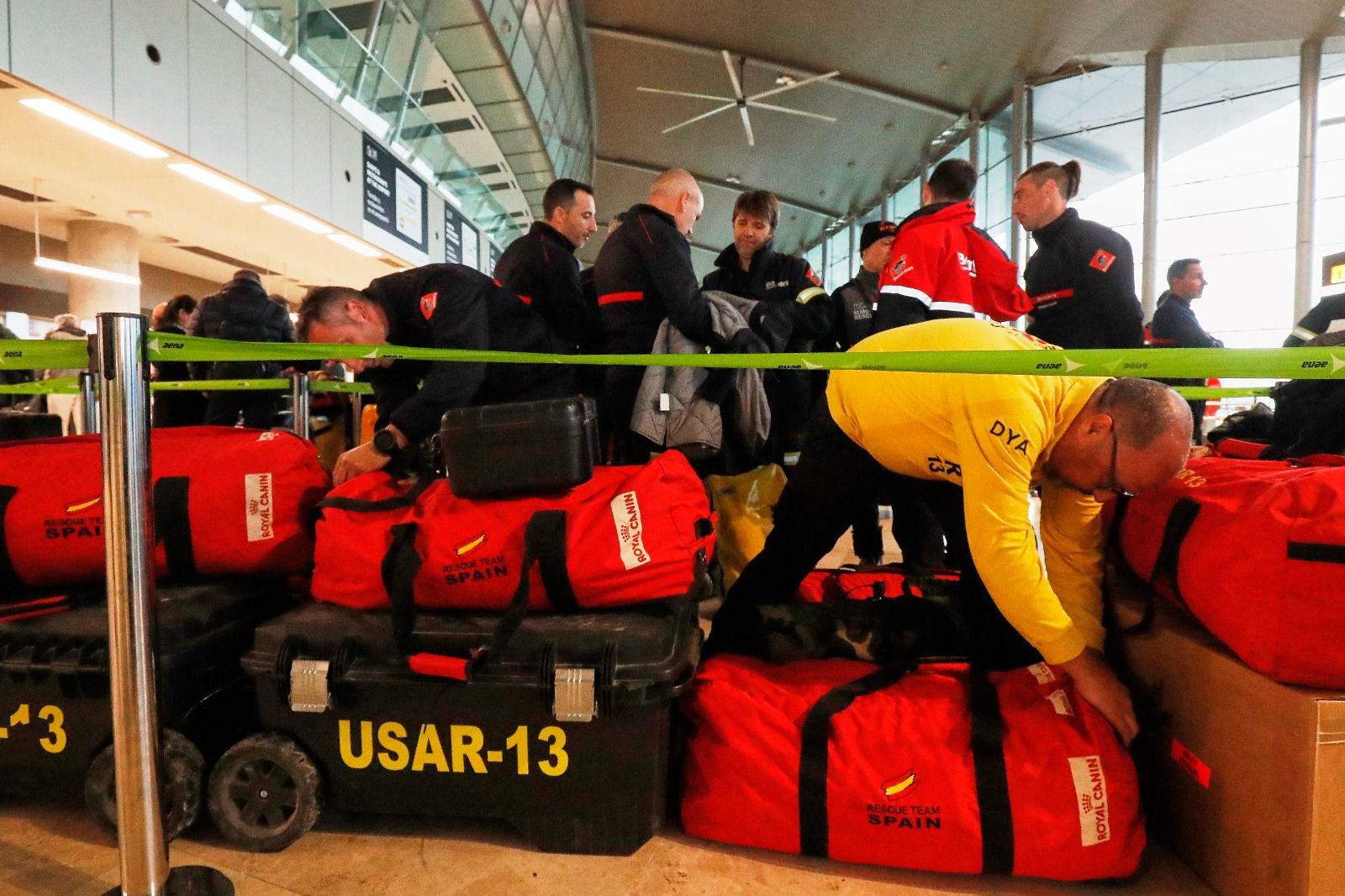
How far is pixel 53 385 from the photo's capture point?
99.7 inches

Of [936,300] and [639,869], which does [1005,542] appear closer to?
[639,869]

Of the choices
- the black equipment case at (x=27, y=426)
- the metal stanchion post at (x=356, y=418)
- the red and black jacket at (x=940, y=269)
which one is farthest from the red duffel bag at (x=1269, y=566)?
the black equipment case at (x=27, y=426)

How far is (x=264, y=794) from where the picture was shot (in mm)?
1363

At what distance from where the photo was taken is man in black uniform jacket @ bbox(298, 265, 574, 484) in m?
1.90

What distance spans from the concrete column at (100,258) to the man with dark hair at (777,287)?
7.83 meters

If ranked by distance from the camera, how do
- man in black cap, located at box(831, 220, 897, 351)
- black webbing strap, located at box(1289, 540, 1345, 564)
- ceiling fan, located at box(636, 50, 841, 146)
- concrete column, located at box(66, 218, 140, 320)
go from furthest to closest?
ceiling fan, located at box(636, 50, 841, 146), concrete column, located at box(66, 218, 140, 320), man in black cap, located at box(831, 220, 897, 351), black webbing strap, located at box(1289, 540, 1345, 564)

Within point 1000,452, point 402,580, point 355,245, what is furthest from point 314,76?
point 1000,452

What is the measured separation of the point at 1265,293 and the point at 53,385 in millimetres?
9353

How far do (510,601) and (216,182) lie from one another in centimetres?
602

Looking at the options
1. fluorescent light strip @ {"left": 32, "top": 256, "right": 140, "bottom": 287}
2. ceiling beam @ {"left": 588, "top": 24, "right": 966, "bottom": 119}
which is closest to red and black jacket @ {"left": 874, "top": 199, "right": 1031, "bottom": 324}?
fluorescent light strip @ {"left": 32, "top": 256, "right": 140, "bottom": 287}

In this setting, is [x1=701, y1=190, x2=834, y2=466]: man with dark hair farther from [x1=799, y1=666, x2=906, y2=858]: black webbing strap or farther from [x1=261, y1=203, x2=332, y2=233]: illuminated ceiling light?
[x1=261, y1=203, x2=332, y2=233]: illuminated ceiling light

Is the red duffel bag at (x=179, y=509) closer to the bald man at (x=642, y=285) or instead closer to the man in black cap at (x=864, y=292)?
the bald man at (x=642, y=285)

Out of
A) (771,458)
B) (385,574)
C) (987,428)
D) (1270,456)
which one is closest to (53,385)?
(385,574)

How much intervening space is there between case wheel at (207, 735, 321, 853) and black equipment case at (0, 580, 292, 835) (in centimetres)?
7
